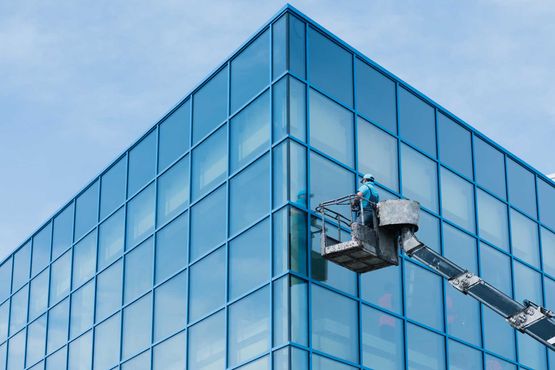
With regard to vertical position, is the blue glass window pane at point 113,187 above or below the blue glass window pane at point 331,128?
above

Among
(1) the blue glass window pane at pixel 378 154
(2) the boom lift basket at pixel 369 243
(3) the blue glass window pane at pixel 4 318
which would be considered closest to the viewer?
(2) the boom lift basket at pixel 369 243

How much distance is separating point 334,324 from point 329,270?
134 centimetres

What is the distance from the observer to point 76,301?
3731 cm

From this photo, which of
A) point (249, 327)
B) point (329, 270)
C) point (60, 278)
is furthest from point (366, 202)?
point (60, 278)

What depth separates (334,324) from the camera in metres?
27.4

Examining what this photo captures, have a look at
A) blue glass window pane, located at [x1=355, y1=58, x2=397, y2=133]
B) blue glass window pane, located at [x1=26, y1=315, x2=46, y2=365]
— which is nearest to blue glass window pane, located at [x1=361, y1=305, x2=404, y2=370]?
blue glass window pane, located at [x1=355, y1=58, x2=397, y2=133]

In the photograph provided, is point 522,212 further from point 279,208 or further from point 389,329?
point 279,208

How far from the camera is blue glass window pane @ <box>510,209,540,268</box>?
35000 mm

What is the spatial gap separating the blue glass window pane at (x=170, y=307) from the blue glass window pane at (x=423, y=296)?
6028mm

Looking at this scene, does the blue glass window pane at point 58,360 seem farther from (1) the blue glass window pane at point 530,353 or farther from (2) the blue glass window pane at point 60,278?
(1) the blue glass window pane at point 530,353

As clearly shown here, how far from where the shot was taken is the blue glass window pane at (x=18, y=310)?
41312 millimetres

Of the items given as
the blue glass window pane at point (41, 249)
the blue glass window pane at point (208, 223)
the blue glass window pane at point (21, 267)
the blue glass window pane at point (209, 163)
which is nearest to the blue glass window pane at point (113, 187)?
the blue glass window pane at point (41, 249)

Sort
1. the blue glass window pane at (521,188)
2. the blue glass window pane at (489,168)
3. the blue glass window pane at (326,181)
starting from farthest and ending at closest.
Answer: the blue glass window pane at (521,188) < the blue glass window pane at (489,168) < the blue glass window pane at (326,181)

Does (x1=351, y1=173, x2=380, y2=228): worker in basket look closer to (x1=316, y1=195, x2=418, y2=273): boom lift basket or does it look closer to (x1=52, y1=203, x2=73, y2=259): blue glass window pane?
(x1=316, y1=195, x2=418, y2=273): boom lift basket
